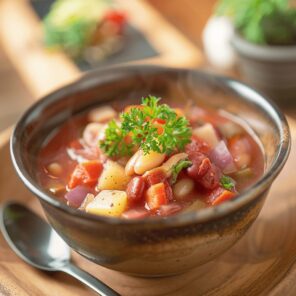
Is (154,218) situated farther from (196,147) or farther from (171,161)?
(196,147)

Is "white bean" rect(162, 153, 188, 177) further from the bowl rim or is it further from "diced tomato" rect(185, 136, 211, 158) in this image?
the bowl rim

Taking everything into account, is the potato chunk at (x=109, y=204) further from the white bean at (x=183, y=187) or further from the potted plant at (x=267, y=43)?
the potted plant at (x=267, y=43)

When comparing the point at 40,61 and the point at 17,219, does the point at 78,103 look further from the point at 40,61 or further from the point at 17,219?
the point at 40,61

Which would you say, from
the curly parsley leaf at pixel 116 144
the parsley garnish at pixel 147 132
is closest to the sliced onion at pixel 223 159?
the parsley garnish at pixel 147 132

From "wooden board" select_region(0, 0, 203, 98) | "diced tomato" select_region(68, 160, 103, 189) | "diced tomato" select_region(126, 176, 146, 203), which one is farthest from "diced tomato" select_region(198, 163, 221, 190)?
"wooden board" select_region(0, 0, 203, 98)

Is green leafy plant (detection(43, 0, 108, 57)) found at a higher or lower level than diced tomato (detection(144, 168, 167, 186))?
higher

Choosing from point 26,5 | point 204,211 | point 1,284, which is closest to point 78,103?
point 1,284
